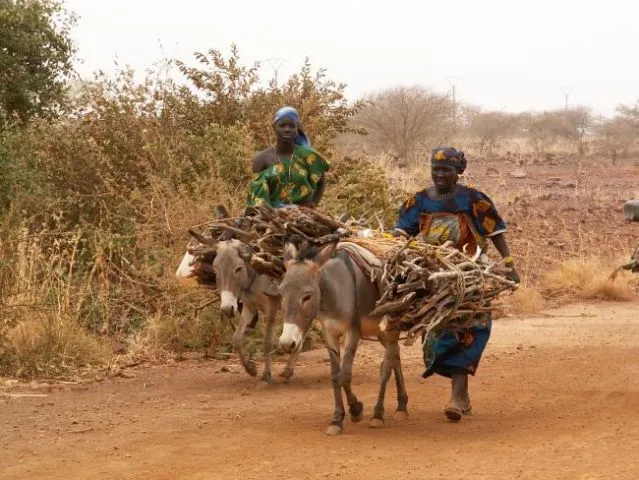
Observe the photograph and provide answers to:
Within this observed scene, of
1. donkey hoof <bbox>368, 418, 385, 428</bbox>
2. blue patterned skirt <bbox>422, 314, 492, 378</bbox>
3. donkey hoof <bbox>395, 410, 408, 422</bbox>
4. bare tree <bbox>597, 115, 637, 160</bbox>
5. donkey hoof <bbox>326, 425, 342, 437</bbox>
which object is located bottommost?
donkey hoof <bbox>395, 410, 408, 422</bbox>

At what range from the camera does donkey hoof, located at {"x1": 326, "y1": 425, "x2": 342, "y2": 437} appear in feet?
23.3

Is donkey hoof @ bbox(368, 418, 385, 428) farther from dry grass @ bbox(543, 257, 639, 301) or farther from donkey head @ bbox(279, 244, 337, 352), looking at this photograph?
dry grass @ bbox(543, 257, 639, 301)

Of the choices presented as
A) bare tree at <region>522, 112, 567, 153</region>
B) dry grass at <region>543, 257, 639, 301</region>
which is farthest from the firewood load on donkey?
bare tree at <region>522, 112, 567, 153</region>

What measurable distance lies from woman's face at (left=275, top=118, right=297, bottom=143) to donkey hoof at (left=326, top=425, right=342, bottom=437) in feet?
9.95

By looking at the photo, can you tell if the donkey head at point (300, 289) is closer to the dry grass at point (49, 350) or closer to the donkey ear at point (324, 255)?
the donkey ear at point (324, 255)

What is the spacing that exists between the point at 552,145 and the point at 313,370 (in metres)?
33.4

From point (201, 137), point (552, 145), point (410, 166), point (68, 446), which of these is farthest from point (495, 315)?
point (552, 145)

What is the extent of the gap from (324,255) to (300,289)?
28cm

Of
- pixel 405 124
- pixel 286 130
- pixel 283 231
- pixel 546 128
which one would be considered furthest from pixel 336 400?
pixel 546 128

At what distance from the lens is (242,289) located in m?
9.29

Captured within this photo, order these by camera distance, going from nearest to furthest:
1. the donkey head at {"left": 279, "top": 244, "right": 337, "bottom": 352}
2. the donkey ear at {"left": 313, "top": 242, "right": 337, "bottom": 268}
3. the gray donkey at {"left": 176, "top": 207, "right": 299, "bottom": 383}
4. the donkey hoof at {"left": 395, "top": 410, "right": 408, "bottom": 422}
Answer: the donkey head at {"left": 279, "top": 244, "right": 337, "bottom": 352}
the donkey ear at {"left": 313, "top": 242, "right": 337, "bottom": 268}
the donkey hoof at {"left": 395, "top": 410, "right": 408, "bottom": 422}
the gray donkey at {"left": 176, "top": 207, "right": 299, "bottom": 383}

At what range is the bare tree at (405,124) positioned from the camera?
30312 mm

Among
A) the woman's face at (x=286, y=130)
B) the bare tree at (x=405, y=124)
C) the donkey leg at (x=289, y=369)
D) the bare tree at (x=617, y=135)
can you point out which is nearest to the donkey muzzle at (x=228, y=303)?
the donkey leg at (x=289, y=369)

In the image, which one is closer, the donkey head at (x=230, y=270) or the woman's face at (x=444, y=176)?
the woman's face at (x=444, y=176)
